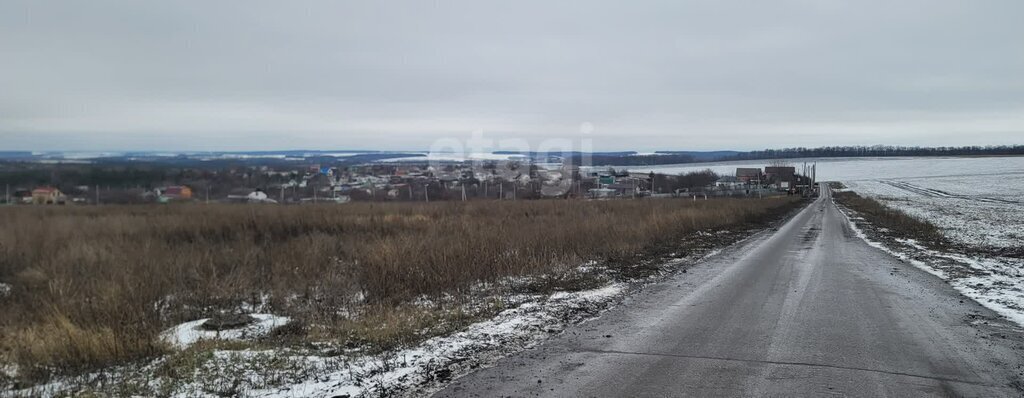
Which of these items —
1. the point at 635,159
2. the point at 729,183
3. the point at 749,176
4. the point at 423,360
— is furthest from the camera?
the point at 635,159

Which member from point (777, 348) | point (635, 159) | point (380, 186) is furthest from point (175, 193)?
point (635, 159)

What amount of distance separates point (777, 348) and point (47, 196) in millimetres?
35768

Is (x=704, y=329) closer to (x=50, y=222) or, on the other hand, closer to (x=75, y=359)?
(x=75, y=359)

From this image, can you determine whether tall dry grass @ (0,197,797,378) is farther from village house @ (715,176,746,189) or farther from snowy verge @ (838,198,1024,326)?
village house @ (715,176,746,189)

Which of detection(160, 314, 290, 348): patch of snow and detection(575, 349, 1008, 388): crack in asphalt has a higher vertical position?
detection(575, 349, 1008, 388): crack in asphalt

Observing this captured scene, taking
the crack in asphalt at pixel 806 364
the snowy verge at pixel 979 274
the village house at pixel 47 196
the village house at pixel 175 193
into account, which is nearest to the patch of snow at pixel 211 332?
the crack in asphalt at pixel 806 364

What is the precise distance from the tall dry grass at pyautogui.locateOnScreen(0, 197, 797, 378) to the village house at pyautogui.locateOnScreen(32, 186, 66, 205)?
12612 millimetres

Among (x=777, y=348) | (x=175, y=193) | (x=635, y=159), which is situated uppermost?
(x=635, y=159)

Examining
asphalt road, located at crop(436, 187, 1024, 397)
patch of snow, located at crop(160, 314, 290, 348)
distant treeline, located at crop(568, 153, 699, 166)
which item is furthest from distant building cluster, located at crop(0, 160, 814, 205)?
asphalt road, located at crop(436, 187, 1024, 397)

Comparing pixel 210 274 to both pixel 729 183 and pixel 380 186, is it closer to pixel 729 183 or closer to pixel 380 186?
pixel 380 186

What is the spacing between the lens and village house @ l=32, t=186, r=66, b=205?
28.7 m

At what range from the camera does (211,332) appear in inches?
255

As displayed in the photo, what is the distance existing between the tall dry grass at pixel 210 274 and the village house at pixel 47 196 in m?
12.6

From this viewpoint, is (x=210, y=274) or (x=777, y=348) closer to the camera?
(x=777, y=348)
